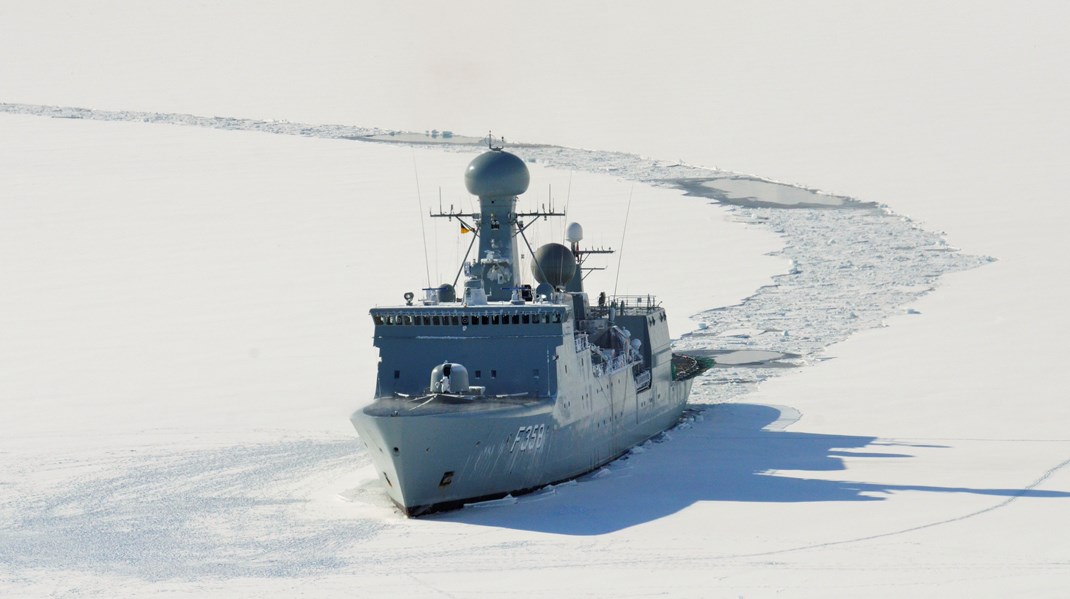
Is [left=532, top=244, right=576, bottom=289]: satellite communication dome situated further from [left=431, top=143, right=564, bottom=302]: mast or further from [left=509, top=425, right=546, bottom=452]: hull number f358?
[left=509, top=425, right=546, bottom=452]: hull number f358

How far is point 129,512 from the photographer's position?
2103cm

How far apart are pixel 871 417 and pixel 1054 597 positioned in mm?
12366

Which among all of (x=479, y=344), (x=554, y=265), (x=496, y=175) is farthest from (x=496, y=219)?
(x=479, y=344)

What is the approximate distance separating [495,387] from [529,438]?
1.63 m

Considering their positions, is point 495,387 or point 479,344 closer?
point 495,387

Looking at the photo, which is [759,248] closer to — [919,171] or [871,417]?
[919,171]

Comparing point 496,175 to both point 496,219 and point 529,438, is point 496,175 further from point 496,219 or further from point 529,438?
→ point 529,438

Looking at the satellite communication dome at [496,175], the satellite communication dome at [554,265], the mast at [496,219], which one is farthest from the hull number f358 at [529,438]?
the satellite communication dome at [554,265]

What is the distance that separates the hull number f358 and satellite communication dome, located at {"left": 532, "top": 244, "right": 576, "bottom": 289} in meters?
7.91

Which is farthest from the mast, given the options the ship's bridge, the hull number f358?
the hull number f358

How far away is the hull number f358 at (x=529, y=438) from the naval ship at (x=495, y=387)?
0.02m

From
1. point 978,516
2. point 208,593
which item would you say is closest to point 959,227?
point 978,516

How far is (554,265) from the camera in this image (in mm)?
29891

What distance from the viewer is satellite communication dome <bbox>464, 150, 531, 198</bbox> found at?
89.1 ft
